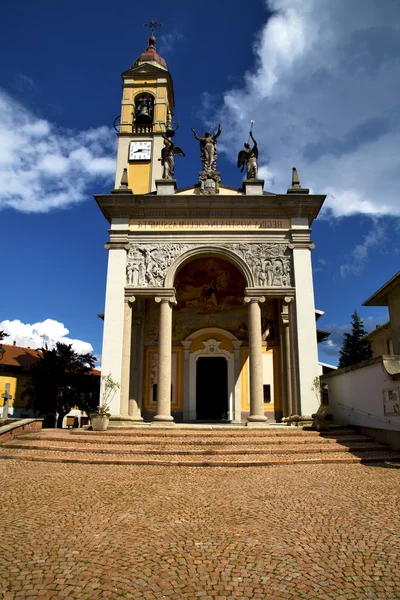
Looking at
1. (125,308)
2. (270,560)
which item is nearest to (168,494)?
(270,560)

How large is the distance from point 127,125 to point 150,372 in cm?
1572

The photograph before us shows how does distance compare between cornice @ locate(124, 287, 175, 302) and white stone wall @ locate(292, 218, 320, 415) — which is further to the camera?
cornice @ locate(124, 287, 175, 302)

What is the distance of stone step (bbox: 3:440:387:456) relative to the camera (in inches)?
420

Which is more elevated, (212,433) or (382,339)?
(382,339)

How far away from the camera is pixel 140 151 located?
25.1m

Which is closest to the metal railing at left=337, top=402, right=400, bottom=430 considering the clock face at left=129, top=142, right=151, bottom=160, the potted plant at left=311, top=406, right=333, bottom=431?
the potted plant at left=311, top=406, right=333, bottom=431

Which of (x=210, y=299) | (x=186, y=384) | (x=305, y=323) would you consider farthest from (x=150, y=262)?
(x=305, y=323)

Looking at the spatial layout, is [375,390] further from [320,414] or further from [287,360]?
[287,360]

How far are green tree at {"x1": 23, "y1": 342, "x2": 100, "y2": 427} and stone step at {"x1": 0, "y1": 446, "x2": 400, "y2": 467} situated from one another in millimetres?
12188

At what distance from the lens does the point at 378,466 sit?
9398 mm

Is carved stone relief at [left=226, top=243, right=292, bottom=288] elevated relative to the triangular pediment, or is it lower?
lower

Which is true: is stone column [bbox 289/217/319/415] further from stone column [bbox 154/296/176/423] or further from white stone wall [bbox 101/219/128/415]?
white stone wall [bbox 101/219/128/415]

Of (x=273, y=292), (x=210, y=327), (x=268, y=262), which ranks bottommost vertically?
(x=210, y=327)

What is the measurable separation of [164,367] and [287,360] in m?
5.13
